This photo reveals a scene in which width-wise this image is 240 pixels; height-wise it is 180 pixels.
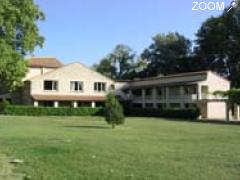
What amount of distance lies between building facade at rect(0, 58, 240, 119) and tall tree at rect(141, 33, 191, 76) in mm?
14629

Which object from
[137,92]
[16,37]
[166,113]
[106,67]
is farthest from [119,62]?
[16,37]

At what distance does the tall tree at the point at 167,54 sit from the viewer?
118188 mm

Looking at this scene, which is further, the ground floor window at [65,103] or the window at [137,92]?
the window at [137,92]

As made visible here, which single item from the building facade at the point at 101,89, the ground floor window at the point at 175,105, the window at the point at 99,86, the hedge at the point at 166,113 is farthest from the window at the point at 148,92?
the hedge at the point at 166,113

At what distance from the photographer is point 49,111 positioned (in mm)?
81812

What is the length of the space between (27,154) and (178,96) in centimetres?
7645

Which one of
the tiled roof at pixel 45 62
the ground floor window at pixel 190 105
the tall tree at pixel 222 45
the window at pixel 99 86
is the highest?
the tall tree at pixel 222 45

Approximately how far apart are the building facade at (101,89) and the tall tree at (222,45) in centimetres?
1515

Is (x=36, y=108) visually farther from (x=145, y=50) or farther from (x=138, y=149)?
(x=138, y=149)

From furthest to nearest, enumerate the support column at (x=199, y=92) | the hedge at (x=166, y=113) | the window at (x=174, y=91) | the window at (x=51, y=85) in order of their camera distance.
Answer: the window at (x=174, y=91), the window at (x=51, y=85), the support column at (x=199, y=92), the hedge at (x=166, y=113)

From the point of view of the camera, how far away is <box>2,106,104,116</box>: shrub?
79375 mm

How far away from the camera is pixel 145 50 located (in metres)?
123

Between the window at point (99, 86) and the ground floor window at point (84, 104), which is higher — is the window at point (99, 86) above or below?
above

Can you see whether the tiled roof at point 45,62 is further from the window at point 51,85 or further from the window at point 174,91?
the window at point 174,91
